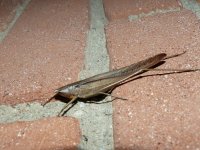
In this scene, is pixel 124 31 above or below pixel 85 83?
above

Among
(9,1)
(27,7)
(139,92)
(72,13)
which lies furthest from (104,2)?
(139,92)

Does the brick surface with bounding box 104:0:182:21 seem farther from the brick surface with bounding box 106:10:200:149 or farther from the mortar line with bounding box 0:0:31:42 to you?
the mortar line with bounding box 0:0:31:42

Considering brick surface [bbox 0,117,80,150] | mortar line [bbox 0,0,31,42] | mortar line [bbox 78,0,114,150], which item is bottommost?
brick surface [bbox 0,117,80,150]

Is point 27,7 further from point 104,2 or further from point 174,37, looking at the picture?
point 174,37

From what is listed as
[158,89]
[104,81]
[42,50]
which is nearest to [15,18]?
[42,50]

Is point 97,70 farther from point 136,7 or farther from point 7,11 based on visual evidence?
point 7,11

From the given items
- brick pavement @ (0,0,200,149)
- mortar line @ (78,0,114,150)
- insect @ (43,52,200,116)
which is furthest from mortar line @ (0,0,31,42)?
insect @ (43,52,200,116)
